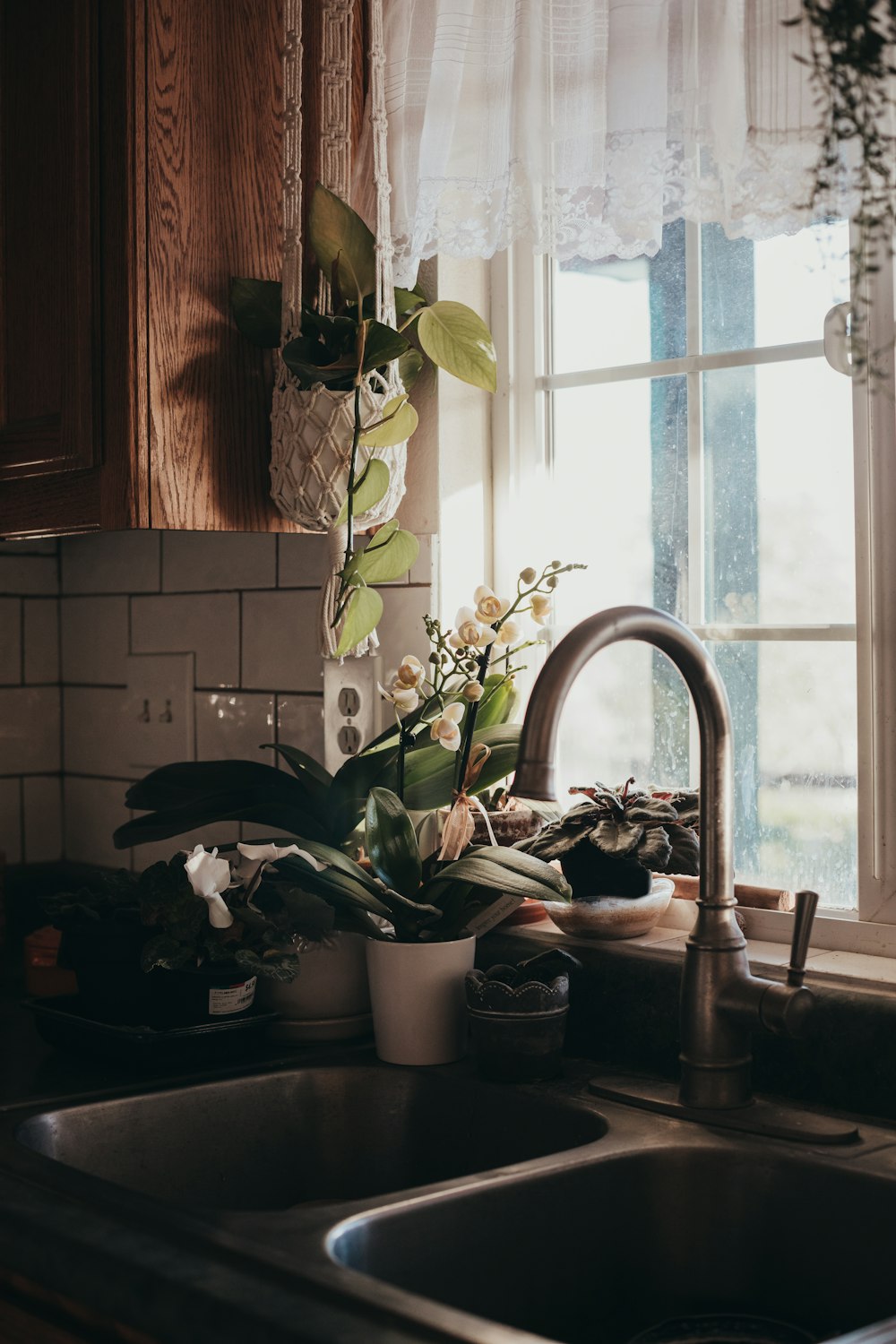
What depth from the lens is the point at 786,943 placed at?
1.48 meters

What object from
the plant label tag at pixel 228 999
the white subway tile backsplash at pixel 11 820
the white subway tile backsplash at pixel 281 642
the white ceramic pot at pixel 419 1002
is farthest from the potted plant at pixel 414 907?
the white subway tile backsplash at pixel 11 820

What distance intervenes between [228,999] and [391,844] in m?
0.22

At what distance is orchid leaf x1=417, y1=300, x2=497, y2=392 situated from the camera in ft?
5.33

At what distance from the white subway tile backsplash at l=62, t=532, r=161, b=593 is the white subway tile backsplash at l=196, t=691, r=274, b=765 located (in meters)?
0.23

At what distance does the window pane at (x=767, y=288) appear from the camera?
151 cm

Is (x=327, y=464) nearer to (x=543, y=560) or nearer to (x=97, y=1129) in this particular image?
(x=543, y=560)

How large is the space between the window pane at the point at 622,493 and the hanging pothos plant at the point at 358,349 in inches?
6.7

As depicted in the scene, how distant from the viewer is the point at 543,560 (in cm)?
178

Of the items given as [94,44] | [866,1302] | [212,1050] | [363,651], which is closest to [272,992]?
[212,1050]

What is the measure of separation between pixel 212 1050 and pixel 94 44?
1093 millimetres

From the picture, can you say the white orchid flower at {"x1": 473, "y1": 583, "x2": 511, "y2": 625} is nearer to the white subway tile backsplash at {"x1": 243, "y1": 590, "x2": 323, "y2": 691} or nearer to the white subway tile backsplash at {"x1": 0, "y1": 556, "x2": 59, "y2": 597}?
the white subway tile backsplash at {"x1": 243, "y1": 590, "x2": 323, "y2": 691}

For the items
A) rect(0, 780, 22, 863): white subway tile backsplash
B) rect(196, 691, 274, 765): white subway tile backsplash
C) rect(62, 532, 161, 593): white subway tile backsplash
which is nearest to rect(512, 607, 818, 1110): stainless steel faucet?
rect(196, 691, 274, 765): white subway tile backsplash

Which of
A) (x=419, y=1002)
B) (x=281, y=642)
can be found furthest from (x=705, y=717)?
(x=281, y=642)

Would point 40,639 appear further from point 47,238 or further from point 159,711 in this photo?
point 47,238
